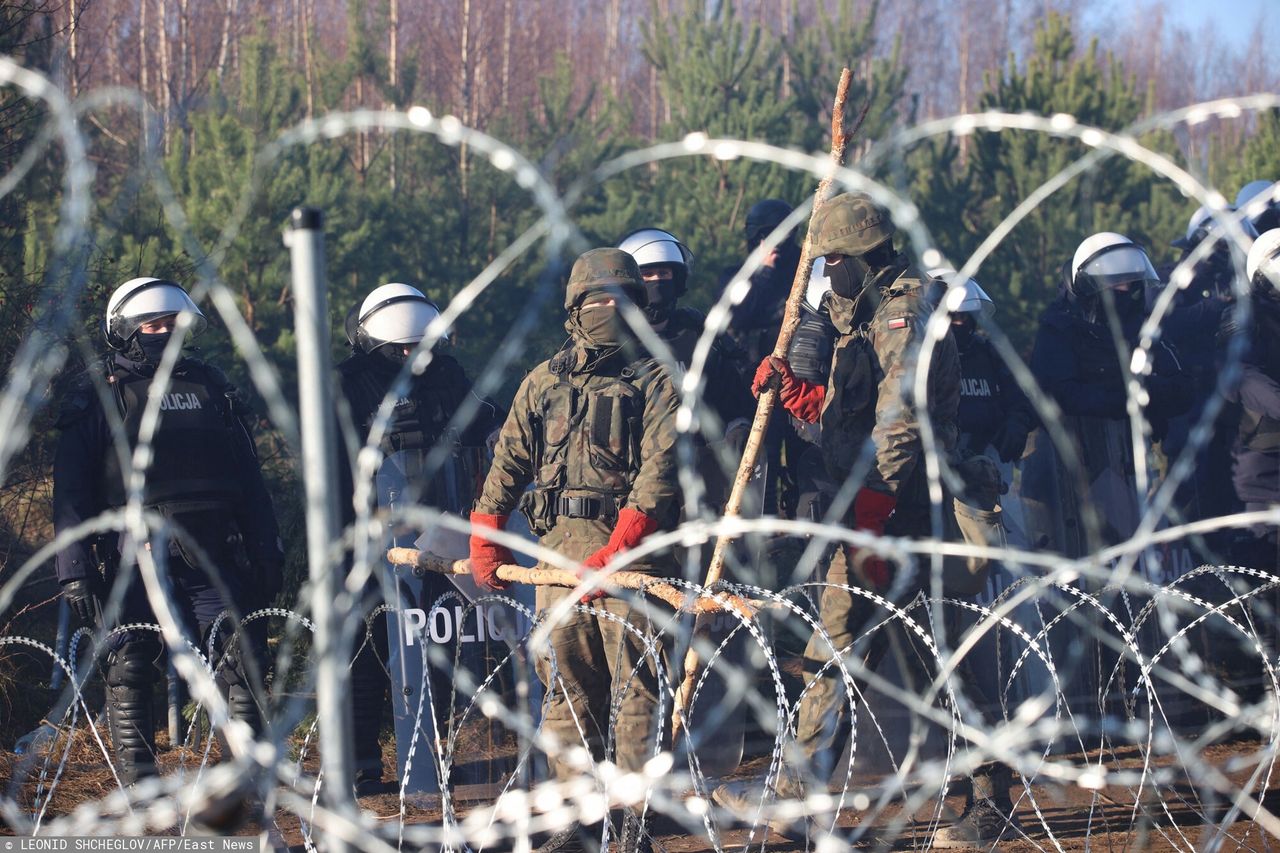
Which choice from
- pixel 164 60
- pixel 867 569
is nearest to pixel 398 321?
pixel 867 569

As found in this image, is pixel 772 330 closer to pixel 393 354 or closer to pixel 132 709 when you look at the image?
pixel 393 354

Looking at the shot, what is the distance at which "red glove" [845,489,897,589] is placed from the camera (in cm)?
468

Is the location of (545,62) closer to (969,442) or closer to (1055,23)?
(1055,23)

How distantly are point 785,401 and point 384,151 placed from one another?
916 cm

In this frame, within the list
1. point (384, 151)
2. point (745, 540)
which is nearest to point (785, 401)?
point (745, 540)

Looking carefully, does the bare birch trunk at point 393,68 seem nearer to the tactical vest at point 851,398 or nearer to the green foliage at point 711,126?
the green foliage at point 711,126

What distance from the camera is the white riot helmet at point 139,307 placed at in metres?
5.62

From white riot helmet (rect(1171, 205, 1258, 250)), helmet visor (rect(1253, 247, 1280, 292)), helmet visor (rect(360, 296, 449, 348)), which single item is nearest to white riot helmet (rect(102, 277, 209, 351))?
helmet visor (rect(360, 296, 449, 348))

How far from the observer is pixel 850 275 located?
494 centimetres

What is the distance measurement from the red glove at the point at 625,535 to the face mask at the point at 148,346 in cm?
207

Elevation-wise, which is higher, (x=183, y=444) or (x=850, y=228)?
(x=850, y=228)

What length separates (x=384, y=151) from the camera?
43.7ft

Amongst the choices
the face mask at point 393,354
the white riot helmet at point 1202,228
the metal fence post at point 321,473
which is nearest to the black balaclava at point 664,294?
the face mask at point 393,354

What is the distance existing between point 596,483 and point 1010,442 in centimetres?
238
